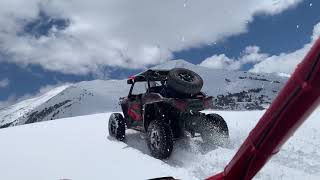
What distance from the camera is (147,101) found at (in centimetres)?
852

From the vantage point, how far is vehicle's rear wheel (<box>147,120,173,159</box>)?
7.20 meters

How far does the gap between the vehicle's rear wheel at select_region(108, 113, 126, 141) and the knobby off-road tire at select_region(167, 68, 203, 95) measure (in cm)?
231

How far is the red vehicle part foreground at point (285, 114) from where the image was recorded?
1279 mm

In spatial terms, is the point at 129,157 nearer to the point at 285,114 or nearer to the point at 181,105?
the point at 181,105

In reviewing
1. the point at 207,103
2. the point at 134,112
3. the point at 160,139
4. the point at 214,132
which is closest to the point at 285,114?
the point at 160,139

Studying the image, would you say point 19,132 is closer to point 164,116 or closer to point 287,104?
point 164,116

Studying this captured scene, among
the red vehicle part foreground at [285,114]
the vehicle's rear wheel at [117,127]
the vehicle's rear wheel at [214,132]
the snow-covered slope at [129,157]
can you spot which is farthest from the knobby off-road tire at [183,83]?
the red vehicle part foreground at [285,114]

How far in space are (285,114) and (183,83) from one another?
6.61 m

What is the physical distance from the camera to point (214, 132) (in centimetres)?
845

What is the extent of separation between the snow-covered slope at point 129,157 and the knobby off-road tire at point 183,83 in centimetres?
125

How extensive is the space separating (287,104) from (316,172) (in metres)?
4.65

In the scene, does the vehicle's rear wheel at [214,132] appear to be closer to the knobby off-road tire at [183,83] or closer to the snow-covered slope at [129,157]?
the snow-covered slope at [129,157]

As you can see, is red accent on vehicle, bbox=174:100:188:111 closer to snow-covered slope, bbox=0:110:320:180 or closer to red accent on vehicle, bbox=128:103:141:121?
snow-covered slope, bbox=0:110:320:180

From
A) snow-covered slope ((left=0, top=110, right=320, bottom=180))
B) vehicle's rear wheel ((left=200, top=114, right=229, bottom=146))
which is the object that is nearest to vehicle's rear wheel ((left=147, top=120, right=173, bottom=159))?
snow-covered slope ((left=0, top=110, right=320, bottom=180))
